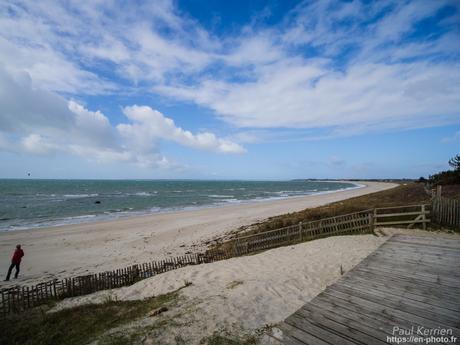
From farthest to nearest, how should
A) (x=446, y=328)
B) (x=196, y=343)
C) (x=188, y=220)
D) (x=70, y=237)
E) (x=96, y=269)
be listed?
(x=188, y=220) < (x=70, y=237) < (x=96, y=269) < (x=196, y=343) < (x=446, y=328)

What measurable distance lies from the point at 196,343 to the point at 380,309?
125 inches

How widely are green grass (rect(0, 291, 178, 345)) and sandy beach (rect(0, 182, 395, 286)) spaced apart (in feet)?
24.1

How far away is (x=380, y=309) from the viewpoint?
4.07 m

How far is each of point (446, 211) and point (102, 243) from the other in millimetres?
21734

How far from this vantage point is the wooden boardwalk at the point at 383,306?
3477 mm

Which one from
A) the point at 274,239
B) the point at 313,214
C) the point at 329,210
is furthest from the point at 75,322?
the point at 329,210

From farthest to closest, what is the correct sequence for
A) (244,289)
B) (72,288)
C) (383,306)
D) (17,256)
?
(17,256) → (72,288) → (244,289) → (383,306)

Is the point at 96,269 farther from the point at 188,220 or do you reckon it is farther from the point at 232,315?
the point at 188,220

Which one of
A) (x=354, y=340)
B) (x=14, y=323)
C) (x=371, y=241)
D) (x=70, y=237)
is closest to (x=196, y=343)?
(x=354, y=340)

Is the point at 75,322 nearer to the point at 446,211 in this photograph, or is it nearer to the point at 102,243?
the point at 102,243

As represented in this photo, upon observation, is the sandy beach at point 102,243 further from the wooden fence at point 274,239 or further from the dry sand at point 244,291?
the dry sand at point 244,291

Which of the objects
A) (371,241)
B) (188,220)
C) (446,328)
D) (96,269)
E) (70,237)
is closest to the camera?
(446,328)

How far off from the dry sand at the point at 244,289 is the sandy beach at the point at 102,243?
6762mm

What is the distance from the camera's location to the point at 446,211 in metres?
11.3
